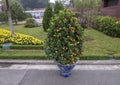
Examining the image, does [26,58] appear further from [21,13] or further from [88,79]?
[21,13]

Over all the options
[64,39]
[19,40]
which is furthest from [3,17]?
[64,39]

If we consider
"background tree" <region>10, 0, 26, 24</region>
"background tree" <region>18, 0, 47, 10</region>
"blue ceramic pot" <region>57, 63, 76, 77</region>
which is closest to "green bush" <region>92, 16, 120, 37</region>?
"blue ceramic pot" <region>57, 63, 76, 77</region>

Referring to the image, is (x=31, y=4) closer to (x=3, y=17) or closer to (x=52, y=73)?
(x=3, y=17)

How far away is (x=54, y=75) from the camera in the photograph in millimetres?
5543

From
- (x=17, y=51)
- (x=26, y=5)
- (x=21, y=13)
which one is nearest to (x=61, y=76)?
(x=17, y=51)

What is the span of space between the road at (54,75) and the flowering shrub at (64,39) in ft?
1.79

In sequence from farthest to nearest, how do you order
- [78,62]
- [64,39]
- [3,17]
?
[3,17] < [78,62] < [64,39]

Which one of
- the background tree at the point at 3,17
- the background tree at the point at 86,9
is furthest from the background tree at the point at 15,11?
the background tree at the point at 86,9

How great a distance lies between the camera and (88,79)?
5.20m

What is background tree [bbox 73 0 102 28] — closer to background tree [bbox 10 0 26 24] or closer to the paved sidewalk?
the paved sidewalk

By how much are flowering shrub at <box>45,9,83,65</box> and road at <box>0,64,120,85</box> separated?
1.79 feet

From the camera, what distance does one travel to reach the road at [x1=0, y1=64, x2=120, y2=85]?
5016 mm

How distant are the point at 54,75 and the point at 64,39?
1173mm

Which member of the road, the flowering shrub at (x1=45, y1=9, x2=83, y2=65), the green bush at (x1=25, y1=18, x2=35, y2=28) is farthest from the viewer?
the green bush at (x1=25, y1=18, x2=35, y2=28)
